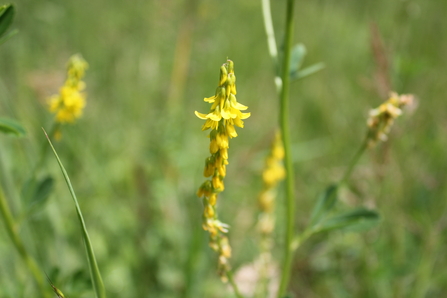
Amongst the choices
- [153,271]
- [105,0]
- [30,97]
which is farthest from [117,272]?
[105,0]

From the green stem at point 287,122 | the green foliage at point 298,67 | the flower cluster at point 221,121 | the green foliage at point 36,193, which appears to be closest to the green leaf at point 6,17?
the green foliage at point 36,193

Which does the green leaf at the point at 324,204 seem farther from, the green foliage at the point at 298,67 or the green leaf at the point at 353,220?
the green foliage at the point at 298,67

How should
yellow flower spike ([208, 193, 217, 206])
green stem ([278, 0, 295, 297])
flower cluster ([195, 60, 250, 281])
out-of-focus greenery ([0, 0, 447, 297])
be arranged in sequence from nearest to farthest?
flower cluster ([195, 60, 250, 281]), yellow flower spike ([208, 193, 217, 206]), green stem ([278, 0, 295, 297]), out-of-focus greenery ([0, 0, 447, 297])

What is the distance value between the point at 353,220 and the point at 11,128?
124cm

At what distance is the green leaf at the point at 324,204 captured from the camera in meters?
1.58

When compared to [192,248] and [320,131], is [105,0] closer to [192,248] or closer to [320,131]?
[320,131]

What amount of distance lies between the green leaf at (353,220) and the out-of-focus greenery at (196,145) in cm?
47

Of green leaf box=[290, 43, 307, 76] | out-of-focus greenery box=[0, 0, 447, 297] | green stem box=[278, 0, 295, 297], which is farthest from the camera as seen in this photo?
out-of-focus greenery box=[0, 0, 447, 297]

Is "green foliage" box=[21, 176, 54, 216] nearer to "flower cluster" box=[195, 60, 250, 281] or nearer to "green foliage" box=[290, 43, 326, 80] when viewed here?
"flower cluster" box=[195, 60, 250, 281]

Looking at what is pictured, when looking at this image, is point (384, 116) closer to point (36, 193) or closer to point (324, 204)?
point (324, 204)

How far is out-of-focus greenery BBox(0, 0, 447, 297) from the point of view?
2141 millimetres

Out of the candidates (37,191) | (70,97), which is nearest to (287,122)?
(70,97)

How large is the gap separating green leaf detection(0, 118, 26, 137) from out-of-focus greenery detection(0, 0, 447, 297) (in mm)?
324

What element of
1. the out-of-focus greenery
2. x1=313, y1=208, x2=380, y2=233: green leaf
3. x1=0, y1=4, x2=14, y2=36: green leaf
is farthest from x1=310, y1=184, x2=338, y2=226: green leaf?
x1=0, y1=4, x2=14, y2=36: green leaf
